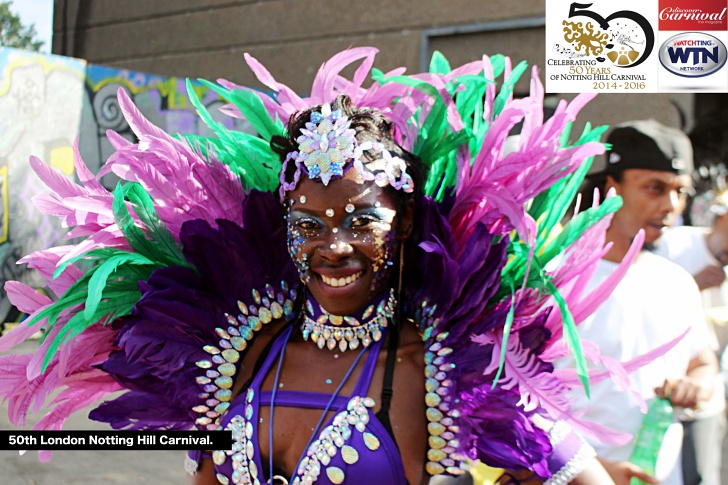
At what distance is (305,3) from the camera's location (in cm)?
752

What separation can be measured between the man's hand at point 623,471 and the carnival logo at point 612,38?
5.66ft

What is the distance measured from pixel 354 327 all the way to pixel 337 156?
381 mm

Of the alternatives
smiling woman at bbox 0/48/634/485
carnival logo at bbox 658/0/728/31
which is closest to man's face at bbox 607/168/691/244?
carnival logo at bbox 658/0/728/31

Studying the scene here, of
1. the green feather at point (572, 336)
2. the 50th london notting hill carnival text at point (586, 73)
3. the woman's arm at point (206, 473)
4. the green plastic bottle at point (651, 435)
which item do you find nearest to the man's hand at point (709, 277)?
the green plastic bottle at point (651, 435)

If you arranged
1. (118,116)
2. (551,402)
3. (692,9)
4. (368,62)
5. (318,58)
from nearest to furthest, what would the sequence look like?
(551,402) → (368,62) → (692,9) → (318,58) → (118,116)

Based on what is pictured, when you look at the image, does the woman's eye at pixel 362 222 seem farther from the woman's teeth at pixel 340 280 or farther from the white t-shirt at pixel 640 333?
the white t-shirt at pixel 640 333

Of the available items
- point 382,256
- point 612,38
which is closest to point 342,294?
point 382,256

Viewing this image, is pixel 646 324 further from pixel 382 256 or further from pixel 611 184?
pixel 382 256

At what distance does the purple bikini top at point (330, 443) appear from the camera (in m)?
1.67

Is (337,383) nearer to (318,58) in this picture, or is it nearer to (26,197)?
(318,58)

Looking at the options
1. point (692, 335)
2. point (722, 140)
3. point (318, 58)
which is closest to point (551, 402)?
point (692, 335)

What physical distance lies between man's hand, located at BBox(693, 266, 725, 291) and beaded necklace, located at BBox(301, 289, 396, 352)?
2.14 m

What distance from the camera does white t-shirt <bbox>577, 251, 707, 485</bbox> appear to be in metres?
2.94

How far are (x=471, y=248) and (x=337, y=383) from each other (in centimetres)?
41
